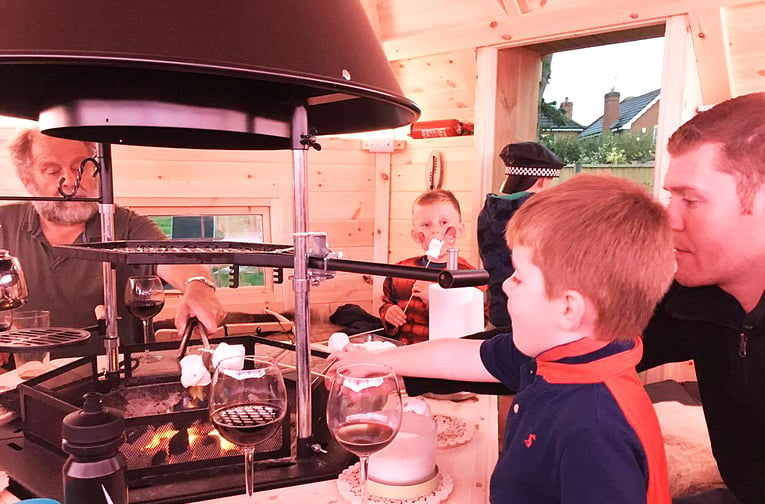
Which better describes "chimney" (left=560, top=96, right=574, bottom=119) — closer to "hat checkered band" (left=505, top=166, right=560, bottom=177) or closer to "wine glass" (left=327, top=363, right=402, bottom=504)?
"hat checkered band" (left=505, top=166, right=560, bottom=177)

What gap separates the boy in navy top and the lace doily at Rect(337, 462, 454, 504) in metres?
0.12

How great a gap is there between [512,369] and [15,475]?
0.89 m

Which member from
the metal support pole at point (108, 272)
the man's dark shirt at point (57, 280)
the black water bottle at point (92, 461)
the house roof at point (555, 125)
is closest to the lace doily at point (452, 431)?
the black water bottle at point (92, 461)

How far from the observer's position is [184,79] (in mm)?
1034

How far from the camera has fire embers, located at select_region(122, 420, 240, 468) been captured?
3.21 feet

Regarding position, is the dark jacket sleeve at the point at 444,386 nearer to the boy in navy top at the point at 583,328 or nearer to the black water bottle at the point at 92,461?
the boy in navy top at the point at 583,328

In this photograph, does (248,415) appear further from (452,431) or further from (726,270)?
(726,270)

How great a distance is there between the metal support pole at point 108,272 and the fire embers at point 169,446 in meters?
0.38

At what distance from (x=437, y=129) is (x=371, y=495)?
280cm

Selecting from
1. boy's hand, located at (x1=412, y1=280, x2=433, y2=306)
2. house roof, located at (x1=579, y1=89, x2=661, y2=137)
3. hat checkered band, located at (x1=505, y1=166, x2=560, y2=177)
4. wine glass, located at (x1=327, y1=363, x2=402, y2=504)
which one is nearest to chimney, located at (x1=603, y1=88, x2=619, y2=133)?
house roof, located at (x1=579, y1=89, x2=661, y2=137)

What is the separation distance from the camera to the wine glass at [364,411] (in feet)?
2.74

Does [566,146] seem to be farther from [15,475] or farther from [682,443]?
[15,475]

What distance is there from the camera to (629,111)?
3105 millimetres

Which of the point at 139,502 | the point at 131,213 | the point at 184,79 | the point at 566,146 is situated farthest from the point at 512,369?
the point at 566,146
